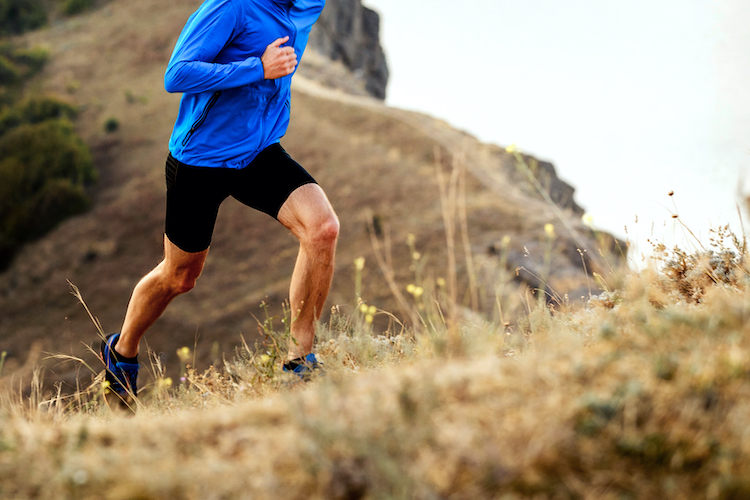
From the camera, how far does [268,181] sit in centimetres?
287

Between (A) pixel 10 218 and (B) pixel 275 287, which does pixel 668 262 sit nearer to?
(B) pixel 275 287

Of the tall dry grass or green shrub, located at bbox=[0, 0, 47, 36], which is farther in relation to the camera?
green shrub, located at bbox=[0, 0, 47, 36]

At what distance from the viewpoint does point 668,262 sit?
2896 millimetres

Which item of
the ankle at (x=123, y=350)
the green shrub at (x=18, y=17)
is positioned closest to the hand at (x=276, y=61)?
the ankle at (x=123, y=350)


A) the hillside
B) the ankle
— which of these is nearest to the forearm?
the ankle

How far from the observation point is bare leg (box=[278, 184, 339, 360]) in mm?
2741

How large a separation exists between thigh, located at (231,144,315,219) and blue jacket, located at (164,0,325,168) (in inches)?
2.5

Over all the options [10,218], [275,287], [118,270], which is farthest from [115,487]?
[10,218]

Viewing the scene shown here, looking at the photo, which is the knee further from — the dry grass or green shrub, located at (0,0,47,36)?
green shrub, located at (0,0,47,36)

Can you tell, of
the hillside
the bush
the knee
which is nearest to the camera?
the knee

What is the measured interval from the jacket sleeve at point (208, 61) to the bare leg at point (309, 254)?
2.14 feet

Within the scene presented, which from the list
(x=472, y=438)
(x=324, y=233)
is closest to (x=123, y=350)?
(x=324, y=233)

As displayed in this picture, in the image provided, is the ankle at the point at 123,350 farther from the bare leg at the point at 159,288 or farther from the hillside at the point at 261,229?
the hillside at the point at 261,229

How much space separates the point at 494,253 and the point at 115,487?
14812 mm
